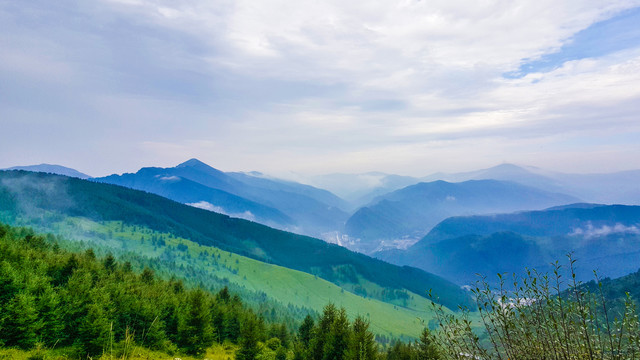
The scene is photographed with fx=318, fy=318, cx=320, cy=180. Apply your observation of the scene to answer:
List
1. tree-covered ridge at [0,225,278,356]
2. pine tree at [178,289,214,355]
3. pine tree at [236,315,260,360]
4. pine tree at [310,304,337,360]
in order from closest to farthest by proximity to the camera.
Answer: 1. tree-covered ridge at [0,225,278,356]
2. pine tree at [310,304,337,360]
3. pine tree at [236,315,260,360]
4. pine tree at [178,289,214,355]

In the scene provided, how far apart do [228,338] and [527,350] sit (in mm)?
55086

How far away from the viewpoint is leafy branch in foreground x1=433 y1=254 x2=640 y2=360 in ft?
26.7

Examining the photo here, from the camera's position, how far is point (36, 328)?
25.8 m

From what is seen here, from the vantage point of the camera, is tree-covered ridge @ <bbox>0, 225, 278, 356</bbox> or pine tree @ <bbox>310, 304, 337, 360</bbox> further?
pine tree @ <bbox>310, 304, 337, 360</bbox>

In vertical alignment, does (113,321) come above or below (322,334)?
above

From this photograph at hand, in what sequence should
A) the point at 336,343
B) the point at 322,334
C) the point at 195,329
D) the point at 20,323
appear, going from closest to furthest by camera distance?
the point at 20,323 < the point at 336,343 < the point at 322,334 < the point at 195,329

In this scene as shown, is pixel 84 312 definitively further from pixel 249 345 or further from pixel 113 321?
pixel 249 345

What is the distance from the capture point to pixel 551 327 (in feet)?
29.5

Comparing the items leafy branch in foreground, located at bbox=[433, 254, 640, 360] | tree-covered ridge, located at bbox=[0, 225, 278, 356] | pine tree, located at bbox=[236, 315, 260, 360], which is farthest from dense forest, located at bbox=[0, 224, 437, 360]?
leafy branch in foreground, located at bbox=[433, 254, 640, 360]

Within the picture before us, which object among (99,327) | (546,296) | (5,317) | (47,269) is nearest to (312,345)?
(99,327)

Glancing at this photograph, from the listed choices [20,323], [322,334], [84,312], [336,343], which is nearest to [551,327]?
[336,343]

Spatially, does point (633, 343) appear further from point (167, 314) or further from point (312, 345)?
point (167, 314)

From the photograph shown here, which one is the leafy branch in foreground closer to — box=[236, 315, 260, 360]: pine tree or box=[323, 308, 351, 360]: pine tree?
box=[323, 308, 351, 360]: pine tree

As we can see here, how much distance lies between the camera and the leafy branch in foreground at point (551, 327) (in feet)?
26.7
